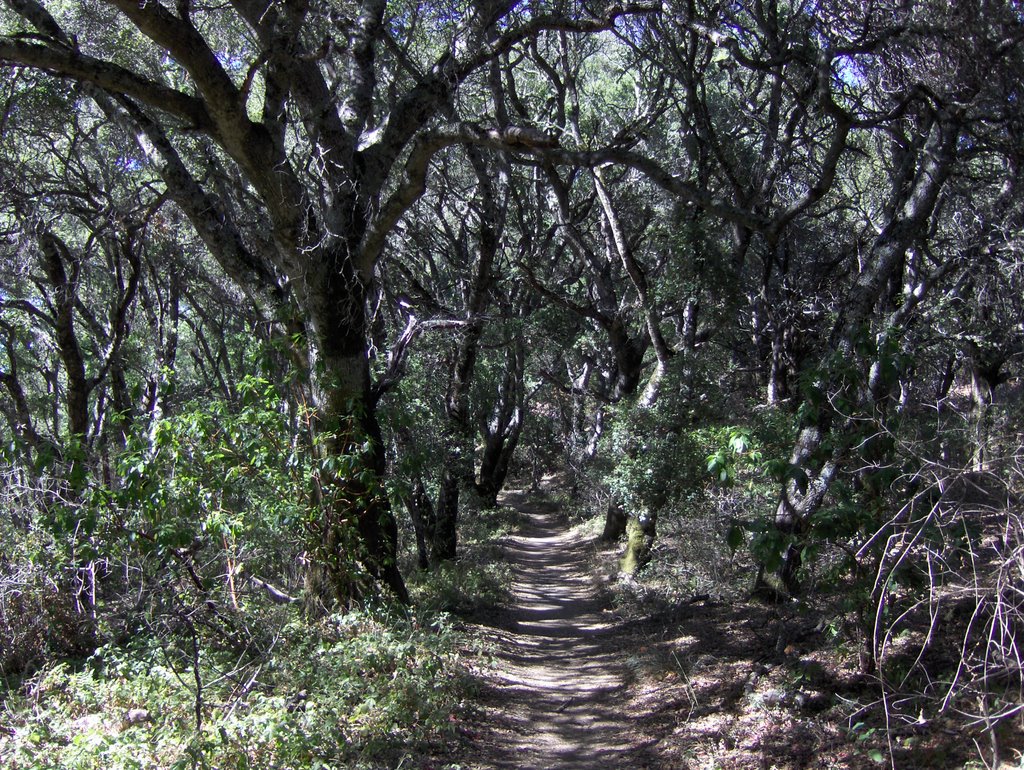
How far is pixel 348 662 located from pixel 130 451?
2451 mm

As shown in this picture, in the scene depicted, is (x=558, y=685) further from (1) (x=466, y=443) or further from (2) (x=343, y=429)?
(1) (x=466, y=443)

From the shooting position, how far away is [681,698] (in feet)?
23.2

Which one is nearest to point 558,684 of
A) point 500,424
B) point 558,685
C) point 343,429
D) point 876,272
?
point 558,685

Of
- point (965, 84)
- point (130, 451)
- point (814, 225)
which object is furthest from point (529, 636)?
point (814, 225)

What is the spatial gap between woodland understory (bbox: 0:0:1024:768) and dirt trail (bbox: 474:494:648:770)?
245 millimetres

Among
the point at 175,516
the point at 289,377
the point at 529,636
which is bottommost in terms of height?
the point at 529,636

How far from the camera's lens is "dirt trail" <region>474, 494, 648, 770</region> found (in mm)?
6441

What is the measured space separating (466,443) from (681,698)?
646 centimetres

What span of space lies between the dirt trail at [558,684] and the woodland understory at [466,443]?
24 cm

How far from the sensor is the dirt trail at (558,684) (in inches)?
254

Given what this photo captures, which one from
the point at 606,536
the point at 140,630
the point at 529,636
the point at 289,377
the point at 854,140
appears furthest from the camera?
the point at 606,536

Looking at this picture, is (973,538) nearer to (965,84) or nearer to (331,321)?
(965,84)

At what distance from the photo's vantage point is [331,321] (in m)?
7.76

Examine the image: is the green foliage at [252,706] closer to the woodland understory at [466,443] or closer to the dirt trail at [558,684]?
the woodland understory at [466,443]
